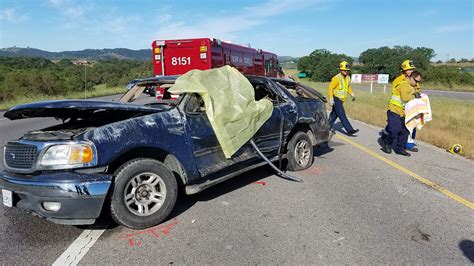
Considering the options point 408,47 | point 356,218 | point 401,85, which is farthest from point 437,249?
point 408,47

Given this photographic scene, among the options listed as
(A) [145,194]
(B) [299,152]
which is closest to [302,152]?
(B) [299,152]

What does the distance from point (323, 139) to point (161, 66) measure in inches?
385

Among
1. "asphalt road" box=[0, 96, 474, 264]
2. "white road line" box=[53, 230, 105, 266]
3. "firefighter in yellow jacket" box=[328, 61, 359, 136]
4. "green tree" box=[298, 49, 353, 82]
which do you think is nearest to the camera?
"white road line" box=[53, 230, 105, 266]

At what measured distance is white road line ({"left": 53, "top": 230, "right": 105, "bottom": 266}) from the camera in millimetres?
3240

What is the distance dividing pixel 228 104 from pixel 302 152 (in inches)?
83.9

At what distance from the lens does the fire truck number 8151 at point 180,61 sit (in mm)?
14382

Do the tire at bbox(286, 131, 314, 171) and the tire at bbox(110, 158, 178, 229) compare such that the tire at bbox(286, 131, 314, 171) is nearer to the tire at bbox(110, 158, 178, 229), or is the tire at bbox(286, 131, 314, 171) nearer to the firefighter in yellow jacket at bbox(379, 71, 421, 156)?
the firefighter in yellow jacket at bbox(379, 71, 421, 156)

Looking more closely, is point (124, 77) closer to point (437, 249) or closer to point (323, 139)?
point (323, 139)

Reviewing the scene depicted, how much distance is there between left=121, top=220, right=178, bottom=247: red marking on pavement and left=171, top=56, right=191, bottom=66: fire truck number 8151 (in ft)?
36.0

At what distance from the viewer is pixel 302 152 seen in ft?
20.9

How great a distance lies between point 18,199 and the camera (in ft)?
12.1

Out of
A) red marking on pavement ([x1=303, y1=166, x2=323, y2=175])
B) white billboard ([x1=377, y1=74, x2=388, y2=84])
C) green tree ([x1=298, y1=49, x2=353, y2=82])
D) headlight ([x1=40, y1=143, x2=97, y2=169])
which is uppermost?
green tree ([x1=298, y1=49, x2=353, y2=82])

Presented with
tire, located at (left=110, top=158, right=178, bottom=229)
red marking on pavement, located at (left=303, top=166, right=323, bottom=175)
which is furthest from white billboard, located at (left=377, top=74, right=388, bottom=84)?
tire, located at (left=110, top=158, right=178, bottom=229)

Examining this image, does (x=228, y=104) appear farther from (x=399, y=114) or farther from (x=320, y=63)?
(x=320, y=63)
